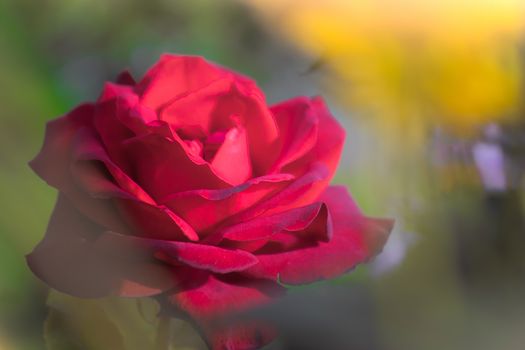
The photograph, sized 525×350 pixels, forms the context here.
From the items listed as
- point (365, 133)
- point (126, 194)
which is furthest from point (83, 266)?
point (365, 133)

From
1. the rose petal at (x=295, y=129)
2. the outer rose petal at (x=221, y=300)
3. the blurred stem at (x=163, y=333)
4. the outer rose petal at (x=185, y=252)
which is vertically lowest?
the blurred stem at (x=163, y=333)

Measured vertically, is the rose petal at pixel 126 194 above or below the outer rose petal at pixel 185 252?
above

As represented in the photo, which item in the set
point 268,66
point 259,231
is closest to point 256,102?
point 259,231

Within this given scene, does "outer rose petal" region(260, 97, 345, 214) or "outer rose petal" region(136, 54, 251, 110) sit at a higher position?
"outer rose petal" region(136, 54, 251, 110)

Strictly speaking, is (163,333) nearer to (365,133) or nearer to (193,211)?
(193,211)

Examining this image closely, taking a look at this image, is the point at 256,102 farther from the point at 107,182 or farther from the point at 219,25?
the point at 219,25
